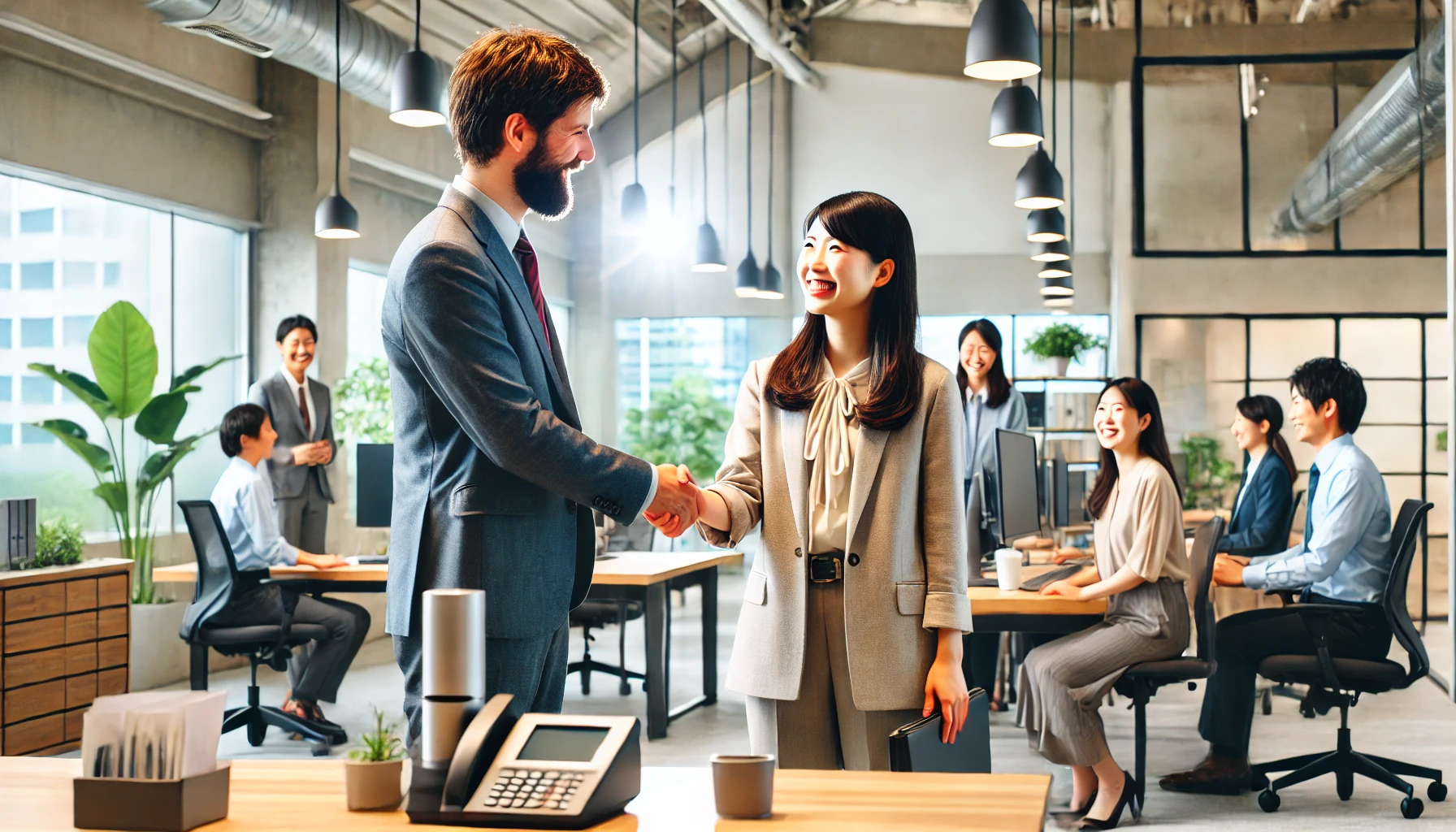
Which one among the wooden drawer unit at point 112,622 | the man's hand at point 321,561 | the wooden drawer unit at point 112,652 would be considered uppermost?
the man's hand at point 321,561

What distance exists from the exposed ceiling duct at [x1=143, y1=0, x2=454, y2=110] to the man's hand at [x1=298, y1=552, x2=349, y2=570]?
2.16 meters

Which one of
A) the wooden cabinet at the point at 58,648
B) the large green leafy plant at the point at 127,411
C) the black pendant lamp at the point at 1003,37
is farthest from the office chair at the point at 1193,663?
A: the large green leafy plant at the point at 127,411

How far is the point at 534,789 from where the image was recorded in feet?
4.79

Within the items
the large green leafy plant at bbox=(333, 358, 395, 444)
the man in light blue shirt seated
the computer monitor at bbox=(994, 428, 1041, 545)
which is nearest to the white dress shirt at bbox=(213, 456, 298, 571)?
the large green leafy plant at bbox=(333, 358, 395, 444)

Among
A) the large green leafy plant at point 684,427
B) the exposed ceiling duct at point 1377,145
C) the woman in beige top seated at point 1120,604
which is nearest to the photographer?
the woman in beige top seated at point 1120,604

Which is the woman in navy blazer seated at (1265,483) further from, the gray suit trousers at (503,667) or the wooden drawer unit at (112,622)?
the wooden drawer unit at (112,622)

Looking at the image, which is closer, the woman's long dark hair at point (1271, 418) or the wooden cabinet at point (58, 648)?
the wooden cabinet at point (58, 648)

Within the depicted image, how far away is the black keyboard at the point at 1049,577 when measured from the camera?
4.45m

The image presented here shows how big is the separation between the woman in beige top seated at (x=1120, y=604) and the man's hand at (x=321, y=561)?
2.97 meters

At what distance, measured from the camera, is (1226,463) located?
10.3 meters

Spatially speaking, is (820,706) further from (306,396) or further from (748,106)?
(748,106)

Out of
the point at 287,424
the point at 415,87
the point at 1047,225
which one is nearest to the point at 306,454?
the point at 287,424

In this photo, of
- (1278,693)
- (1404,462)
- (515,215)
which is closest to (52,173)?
(515,215)

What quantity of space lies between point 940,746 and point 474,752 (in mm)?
801
